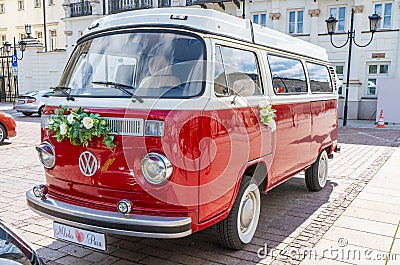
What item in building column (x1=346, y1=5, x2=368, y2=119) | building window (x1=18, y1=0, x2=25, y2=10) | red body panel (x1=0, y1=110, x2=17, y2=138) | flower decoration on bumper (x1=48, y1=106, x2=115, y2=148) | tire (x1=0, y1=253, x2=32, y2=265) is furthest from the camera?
building window (x1=18, y1=0, x2=25, y2=10)

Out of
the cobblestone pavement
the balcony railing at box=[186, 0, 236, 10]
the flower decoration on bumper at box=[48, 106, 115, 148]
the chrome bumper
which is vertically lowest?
the cobblestone pavement

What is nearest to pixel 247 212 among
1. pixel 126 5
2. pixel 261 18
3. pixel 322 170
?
pixel 322 170

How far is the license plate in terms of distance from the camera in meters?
3.26

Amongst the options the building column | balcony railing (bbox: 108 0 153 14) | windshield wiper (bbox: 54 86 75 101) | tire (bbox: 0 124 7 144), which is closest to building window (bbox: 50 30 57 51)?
balcony railing (bbox: 108 0 153 14)

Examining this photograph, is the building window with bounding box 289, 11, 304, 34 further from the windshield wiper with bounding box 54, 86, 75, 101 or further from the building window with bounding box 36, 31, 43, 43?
the building window with bounding box 36, 31, 43, 43

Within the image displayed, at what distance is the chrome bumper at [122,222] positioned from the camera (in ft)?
10.1

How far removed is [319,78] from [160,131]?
13.8 feet

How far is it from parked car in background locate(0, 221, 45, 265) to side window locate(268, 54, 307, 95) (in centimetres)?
324

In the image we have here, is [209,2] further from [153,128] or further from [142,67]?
[153,128]

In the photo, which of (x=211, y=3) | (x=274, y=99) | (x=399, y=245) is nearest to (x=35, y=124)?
(x=211, y=3)

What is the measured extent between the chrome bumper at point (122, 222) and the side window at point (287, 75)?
7.66 ft

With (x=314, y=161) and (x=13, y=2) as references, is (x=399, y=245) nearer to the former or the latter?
(x=314, y=161)

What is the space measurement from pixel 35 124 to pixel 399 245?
15.9 meters

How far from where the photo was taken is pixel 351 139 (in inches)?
505
